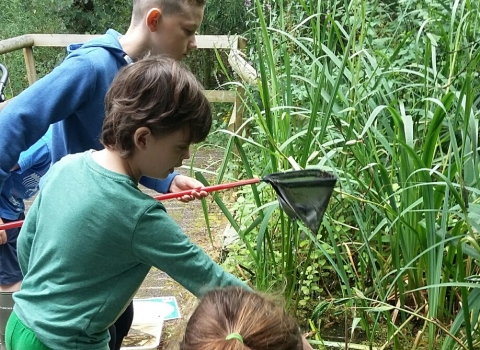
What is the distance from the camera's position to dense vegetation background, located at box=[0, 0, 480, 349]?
5.53 feet

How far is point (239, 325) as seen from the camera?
105 centimetres

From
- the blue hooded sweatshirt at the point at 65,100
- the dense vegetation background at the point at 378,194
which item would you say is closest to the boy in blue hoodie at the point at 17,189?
the blue hooded sweatshirt at the point at 65,100

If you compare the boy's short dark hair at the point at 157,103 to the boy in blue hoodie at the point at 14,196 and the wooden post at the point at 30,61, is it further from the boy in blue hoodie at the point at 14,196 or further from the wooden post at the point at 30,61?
the wooden post at the point at 30,61

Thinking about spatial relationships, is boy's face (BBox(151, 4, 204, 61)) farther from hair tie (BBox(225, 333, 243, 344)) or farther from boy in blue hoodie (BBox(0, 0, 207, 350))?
hair tie (BBox(225, 333, 243, 344))

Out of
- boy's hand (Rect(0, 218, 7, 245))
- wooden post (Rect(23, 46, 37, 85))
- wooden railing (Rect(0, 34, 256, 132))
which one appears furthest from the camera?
wooden post (Rect(23, 46, 37, 85))

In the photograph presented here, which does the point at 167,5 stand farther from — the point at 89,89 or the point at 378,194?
the point at 378,194

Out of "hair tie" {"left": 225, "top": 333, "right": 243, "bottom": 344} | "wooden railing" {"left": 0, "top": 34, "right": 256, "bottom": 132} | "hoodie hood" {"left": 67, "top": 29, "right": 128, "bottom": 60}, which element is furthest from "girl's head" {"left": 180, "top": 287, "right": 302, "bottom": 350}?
"wooden railing" {"left": 0, "top": 34, "right": 256, "bottom": 132}

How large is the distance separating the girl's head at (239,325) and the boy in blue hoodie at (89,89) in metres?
0.58

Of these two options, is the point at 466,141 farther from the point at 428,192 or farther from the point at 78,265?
the point at 78,265

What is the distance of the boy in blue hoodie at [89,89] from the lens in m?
1.65

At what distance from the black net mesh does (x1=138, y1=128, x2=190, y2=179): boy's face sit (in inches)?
11.3

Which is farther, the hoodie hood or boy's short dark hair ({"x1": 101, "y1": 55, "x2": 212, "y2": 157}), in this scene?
the hoodie hood

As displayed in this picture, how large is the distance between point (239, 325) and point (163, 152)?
0.47 meters

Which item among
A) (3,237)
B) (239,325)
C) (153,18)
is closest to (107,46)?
(153,18)
